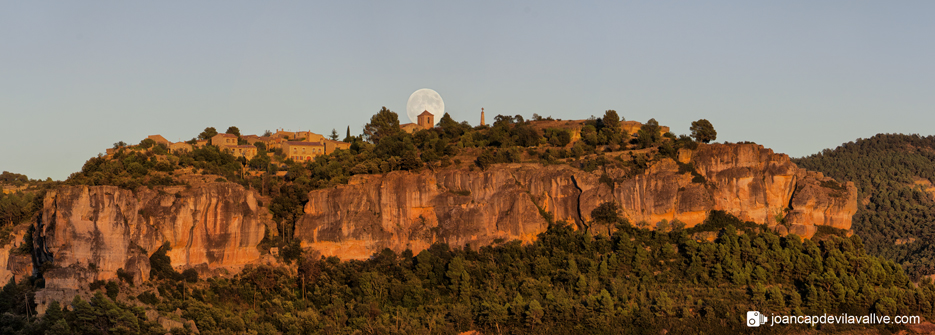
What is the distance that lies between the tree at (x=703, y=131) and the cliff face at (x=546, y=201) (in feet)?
13.9

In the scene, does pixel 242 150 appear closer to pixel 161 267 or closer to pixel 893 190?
pixel 161 267

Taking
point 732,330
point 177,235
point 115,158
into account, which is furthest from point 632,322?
point 115,158

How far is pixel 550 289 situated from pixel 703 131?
19529 millimetres

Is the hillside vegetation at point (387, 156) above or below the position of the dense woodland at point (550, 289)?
above

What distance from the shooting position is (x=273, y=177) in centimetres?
7388

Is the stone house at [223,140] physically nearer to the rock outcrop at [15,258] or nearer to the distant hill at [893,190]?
the rock outcrop at [15,258]

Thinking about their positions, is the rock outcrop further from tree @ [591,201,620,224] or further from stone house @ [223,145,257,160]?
tree @ [591,201,620,224]

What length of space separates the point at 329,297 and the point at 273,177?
16792mm

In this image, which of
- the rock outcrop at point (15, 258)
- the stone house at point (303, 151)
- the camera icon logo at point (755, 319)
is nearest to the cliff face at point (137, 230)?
the rock outcrop at point (15, 258)

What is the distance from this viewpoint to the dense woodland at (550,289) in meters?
55.6

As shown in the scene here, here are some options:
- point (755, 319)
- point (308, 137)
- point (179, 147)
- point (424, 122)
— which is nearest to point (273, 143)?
point (308, 137)

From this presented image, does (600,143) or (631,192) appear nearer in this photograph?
(631,192)

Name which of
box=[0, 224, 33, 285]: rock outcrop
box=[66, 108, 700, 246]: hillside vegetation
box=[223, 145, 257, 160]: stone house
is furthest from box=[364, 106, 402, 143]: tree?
box=[0, 224, 33, 285]: rock outcrop

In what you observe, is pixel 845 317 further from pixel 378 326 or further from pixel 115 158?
pixel 115 158
